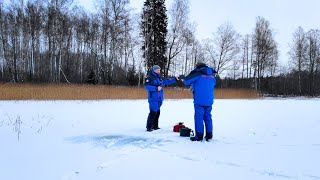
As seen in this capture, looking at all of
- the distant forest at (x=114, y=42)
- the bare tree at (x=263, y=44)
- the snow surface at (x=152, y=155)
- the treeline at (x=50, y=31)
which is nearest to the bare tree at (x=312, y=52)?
the distant forest at (x=114, y=42)

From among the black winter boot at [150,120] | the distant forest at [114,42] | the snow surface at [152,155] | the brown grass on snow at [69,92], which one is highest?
the distant forest at [114,42]

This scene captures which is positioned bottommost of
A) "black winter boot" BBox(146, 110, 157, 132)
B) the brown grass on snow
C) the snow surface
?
the snow surface

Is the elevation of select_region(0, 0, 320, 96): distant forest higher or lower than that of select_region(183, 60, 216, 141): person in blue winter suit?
higher

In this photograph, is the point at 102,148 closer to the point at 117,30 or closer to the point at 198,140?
the point at 198,140

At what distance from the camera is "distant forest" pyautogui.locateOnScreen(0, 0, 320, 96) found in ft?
94.9

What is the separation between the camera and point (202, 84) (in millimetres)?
5770

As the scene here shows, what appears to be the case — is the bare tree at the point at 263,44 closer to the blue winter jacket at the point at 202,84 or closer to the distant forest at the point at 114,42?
the distant forest at the point at 114,42

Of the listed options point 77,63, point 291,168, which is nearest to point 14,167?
point 291,168

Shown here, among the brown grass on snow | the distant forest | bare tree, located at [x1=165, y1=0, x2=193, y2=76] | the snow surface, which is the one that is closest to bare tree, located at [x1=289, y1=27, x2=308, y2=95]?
the distant forest

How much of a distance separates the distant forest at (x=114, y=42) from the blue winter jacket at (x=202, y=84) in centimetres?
2289

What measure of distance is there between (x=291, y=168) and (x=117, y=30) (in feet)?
87.5

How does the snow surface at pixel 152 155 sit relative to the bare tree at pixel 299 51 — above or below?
below

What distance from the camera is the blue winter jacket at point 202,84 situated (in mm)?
5699

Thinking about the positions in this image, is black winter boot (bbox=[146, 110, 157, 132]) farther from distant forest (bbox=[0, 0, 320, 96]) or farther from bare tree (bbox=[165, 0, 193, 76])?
bare tree (bbox=[165, 0, 193, 76])
